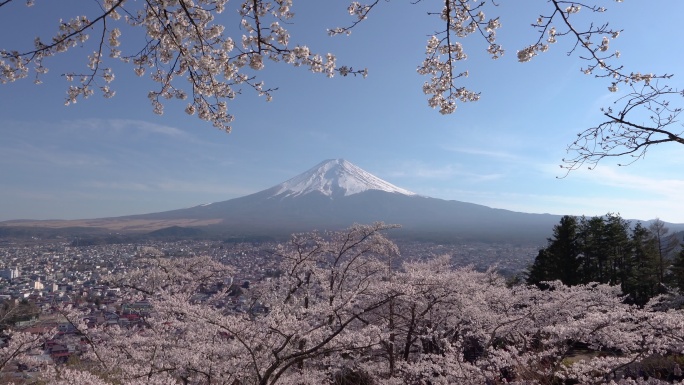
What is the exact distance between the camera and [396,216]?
278 ft

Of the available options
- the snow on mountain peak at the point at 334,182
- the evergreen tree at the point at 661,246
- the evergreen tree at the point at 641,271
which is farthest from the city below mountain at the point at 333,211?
the evergreen tree at the point at 641,271

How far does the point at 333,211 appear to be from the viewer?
81.8 metres

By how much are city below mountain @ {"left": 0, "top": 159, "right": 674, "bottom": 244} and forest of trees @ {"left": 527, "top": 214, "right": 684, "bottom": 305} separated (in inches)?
2051

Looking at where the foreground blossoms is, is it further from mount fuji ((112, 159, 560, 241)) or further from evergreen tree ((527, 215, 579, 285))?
mount fuji ((112, 159, 560, 241))

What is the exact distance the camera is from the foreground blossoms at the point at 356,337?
4.01 m

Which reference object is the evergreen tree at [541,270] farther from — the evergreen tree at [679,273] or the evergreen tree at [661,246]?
the evergreen tree at [661,246]

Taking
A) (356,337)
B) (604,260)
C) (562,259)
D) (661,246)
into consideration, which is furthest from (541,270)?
(356,337)

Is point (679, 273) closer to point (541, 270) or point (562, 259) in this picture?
point (562, 259)

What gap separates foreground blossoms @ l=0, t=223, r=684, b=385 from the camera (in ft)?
13.1

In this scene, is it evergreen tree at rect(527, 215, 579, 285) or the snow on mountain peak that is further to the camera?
the snow on mountain peak

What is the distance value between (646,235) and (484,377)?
2030cm

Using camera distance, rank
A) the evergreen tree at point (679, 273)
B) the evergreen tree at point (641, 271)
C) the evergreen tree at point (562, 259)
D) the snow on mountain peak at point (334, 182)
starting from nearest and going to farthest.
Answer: the evergreen tree at point (679, 273) < the evergreen tree at point (562, 259) < the evergreen tree at point (641, 271) < the snow on mountain peak at point (334, 182)

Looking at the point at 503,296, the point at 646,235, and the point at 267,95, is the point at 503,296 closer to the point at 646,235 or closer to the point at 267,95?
the point at 267,95

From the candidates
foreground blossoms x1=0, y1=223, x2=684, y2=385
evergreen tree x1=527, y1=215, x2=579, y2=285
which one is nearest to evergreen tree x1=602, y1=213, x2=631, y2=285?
evergreen tree x1=527, y1=215, x2=579, y2=285
